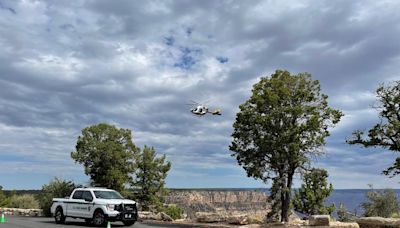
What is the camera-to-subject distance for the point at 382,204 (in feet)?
152

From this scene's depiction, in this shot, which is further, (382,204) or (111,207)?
(382,204)

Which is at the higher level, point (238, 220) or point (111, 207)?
point (111, 207)

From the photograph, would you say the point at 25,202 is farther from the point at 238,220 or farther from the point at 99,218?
the point at 238,220

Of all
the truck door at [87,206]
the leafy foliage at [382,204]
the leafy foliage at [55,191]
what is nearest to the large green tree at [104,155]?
the leafy foliage at [55,191]

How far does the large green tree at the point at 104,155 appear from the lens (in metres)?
37.1

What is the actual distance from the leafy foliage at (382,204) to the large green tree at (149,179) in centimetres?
2151

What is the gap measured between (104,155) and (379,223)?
2312cm

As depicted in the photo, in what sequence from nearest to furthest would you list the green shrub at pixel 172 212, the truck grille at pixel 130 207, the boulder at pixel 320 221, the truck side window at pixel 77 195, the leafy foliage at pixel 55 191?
the boulder at pixel 320 221 → the truck grille at pixel 130 207 → the truck side window at pixel 77 195 → the leafy foliage at pixel 55 191 → the green shrub at pixel 172 212

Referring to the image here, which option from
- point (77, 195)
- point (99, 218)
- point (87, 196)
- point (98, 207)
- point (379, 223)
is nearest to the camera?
point (379, 223)

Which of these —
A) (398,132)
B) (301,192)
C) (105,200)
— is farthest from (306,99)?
(301,192)

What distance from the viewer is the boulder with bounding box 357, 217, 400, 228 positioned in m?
19.7

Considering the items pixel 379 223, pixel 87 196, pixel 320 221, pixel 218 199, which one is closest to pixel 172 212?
pixel 87 196

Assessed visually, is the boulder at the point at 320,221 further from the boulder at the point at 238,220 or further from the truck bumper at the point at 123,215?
the truck bumper at the point at 123,215

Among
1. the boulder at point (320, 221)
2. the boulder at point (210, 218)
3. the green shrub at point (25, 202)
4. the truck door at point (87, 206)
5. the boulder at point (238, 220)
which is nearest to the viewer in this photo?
the boulder at point (320, 221)
